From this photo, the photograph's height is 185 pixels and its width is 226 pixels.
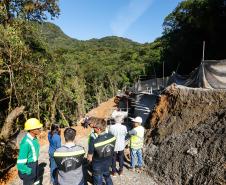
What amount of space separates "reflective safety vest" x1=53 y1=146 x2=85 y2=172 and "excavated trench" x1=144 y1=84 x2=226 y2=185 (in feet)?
11.9

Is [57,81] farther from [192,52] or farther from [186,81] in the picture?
[192,52]

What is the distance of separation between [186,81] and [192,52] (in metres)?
19.7

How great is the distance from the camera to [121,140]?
870 cm

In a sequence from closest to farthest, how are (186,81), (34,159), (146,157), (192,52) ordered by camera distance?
(34,159)
(146,157)
(186,81)
(192,52)

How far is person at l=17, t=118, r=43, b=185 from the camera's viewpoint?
5844 millimetres

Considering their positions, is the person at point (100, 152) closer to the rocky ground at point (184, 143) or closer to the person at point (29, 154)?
the person at point (29, 154)

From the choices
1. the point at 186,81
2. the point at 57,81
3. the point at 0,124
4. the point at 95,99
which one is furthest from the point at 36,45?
the point at 95,99

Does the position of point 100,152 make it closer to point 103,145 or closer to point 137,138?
point 103,145

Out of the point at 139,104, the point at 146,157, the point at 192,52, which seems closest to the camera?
the point at 146,157

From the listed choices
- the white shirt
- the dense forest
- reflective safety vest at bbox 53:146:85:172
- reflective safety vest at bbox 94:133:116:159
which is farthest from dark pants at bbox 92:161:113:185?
the dense forest


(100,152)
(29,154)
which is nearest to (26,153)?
(29,154)

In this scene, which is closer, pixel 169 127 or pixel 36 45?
pixel 169 127

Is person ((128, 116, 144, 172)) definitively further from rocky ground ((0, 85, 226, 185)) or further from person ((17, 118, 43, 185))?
person ((17, 118, 43, 185))

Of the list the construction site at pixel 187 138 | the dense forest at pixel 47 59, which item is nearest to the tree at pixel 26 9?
the dense forest at pixel 47 59
